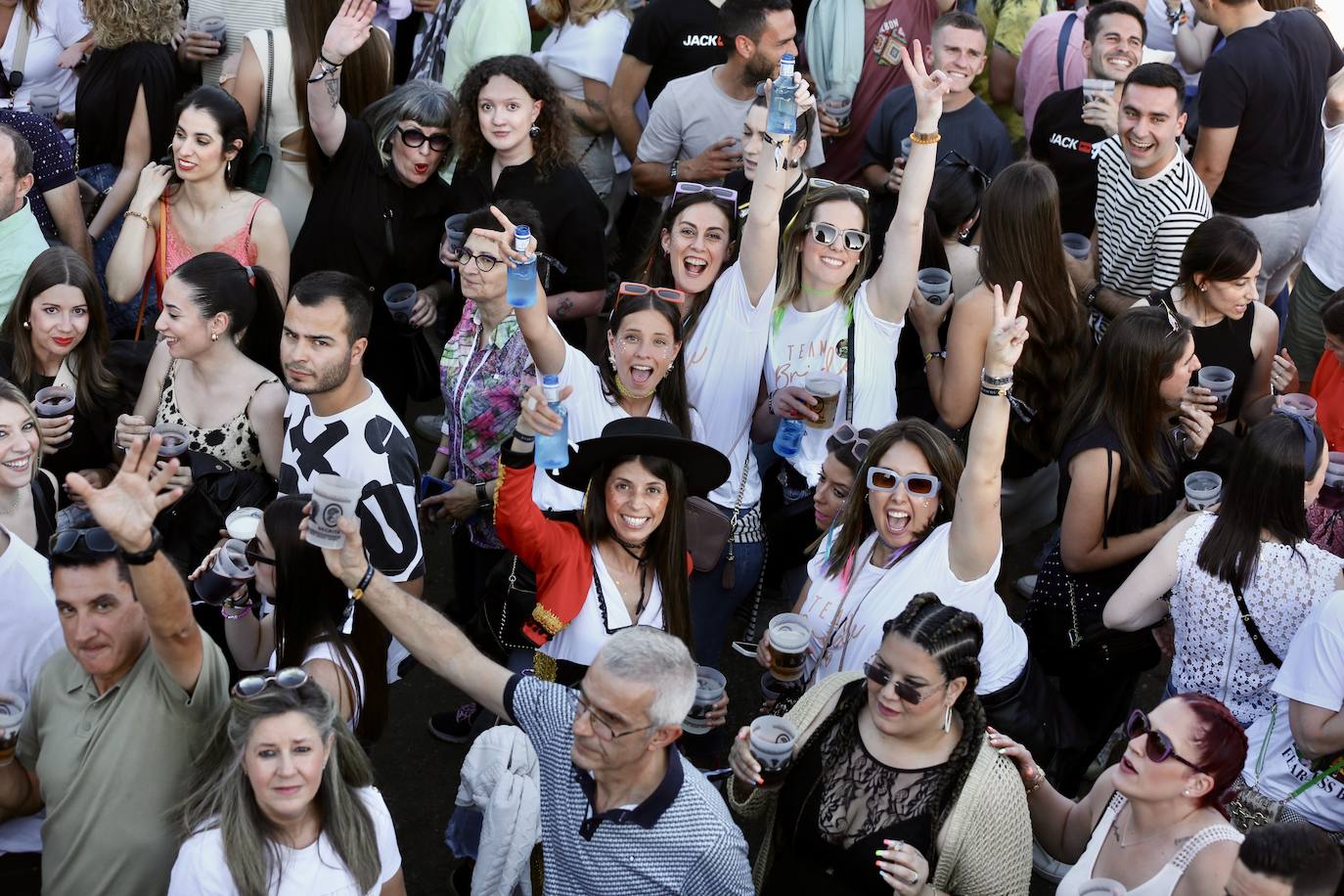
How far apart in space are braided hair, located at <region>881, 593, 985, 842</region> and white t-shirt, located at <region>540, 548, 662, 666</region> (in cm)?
87

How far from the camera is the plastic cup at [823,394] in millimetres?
5094

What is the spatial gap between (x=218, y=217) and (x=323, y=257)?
0.49 m

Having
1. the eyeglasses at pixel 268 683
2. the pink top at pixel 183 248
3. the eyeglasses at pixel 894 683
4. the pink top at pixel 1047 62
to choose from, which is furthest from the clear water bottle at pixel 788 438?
the pink top at pixel 1047 62

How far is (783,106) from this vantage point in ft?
17.4

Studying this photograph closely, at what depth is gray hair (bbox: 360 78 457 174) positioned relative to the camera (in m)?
6.14

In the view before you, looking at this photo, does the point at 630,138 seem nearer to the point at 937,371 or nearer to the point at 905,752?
the point at 937,371

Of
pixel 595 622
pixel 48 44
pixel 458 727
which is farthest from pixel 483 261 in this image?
pixel 48 44

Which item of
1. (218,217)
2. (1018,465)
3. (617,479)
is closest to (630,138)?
(218,217)

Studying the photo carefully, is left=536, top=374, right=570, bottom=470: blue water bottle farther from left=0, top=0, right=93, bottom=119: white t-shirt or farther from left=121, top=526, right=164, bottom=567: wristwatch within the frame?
left=0, top=0, right=93, bottom=119: white t-shirt

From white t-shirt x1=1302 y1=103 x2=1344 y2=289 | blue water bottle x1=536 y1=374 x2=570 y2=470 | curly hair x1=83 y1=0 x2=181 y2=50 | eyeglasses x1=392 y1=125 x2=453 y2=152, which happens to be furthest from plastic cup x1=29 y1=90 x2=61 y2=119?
white t-shirt x1=1302 y1=103 x2=1344 y2=289

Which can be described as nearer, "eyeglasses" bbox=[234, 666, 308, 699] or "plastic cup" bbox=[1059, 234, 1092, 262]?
"eyeglasses" bbox=[234, 666, 308, 699]

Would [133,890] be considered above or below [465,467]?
below

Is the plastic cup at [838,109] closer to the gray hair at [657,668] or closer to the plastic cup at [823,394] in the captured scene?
the plastic cup at [823,394]

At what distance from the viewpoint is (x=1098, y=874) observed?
3.74 meters
